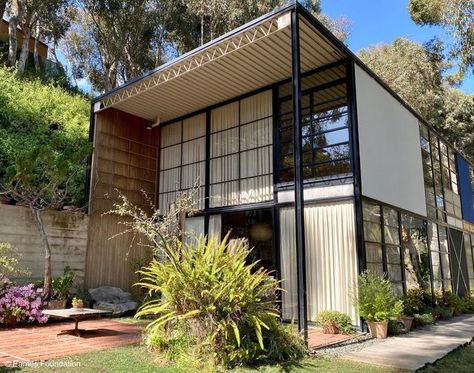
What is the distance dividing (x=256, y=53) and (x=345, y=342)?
18.5 feet

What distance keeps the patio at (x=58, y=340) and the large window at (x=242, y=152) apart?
3902mm

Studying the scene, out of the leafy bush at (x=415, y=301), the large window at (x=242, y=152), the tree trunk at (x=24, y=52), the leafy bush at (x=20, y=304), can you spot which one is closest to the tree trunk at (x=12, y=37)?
the tree trunk at (x=24, y=52)

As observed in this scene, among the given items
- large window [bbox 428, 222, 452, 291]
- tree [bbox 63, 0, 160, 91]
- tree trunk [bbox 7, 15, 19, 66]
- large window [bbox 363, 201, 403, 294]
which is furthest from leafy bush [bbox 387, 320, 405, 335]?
tree [bbox 63, 0, 160, 91]

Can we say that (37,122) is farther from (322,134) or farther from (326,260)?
(326,260)

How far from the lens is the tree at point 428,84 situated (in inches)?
730

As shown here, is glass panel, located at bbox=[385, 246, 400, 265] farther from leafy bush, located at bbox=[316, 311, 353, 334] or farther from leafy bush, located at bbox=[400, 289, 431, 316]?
leafy bush, located at bbox=[316, 311, 353, 334]

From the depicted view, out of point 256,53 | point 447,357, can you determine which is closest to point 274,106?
point 256,53

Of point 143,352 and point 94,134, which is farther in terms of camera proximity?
point 94,134

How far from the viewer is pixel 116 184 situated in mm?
11062

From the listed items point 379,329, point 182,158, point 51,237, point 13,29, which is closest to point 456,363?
point 379,329

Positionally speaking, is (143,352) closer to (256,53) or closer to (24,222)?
(24,222)

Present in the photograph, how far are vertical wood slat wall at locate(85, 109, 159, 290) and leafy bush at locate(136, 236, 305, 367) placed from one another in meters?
5.35

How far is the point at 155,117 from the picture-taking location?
12031 millimetres

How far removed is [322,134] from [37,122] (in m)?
8.10
